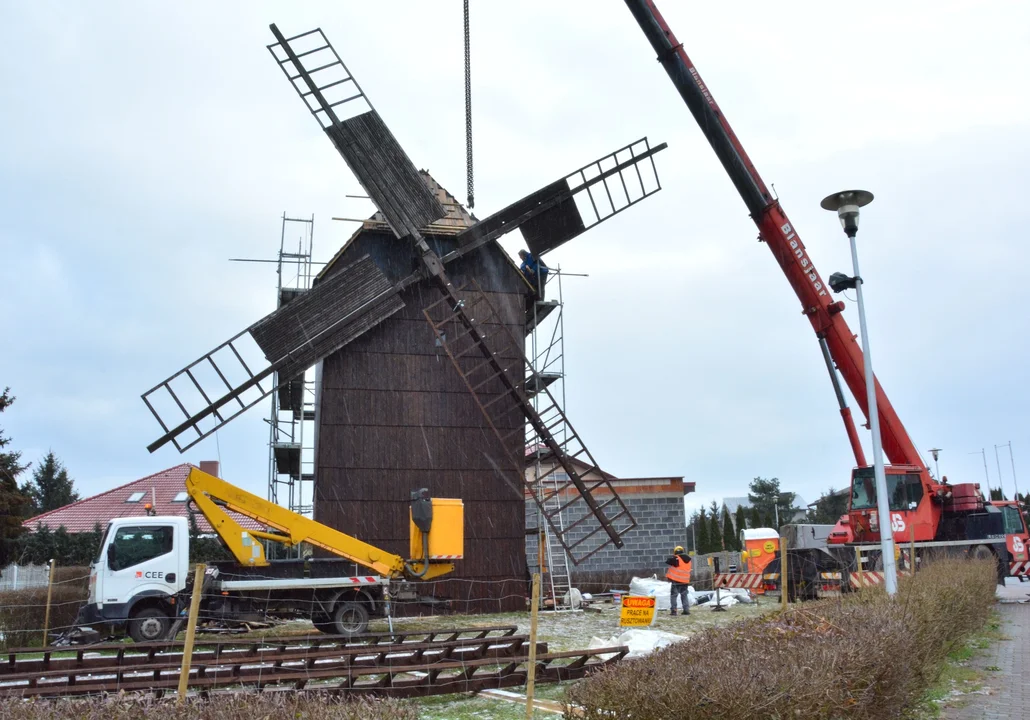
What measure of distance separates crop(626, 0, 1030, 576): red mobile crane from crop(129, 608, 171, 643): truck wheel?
14.6 metres

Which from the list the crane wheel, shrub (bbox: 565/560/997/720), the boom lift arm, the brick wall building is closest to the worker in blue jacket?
the brick wall building

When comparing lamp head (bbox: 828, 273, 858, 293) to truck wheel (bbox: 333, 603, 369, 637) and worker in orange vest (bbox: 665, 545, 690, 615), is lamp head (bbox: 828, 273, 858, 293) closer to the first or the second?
worker in orange vest (bbox: 665, 545, 690, 615)

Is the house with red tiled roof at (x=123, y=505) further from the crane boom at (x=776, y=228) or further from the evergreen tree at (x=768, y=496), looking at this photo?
the evergreen tree at (x=768, y=496)

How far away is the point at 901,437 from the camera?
65.7ft

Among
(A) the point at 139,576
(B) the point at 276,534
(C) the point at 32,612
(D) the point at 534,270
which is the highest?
(D) the point at 534,270

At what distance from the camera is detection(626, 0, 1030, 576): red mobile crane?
64.6ft

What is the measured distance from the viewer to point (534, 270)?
21828 mm

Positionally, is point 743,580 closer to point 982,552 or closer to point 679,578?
point 679,578

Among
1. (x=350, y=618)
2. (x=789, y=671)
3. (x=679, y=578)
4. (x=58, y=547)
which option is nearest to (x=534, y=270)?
(x=679, y=578)

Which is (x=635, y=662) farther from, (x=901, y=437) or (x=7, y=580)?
(x=7, y=580)

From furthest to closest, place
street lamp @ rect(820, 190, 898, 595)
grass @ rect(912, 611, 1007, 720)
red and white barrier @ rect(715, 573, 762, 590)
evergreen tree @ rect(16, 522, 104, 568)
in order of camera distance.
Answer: evergreen tree @ rect(16, 522, 104, 568), red and white barrier @ rect(715, 573, 762, 590), street lamp @ rect(820, 190, 898, 595), grass @ rect(912, 611, 1007, 720)

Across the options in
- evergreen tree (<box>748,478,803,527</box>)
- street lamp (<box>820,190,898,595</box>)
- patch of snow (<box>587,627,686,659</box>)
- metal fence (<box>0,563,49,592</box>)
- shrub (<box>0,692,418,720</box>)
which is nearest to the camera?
shrub (<box>0,692,418,720</box>)

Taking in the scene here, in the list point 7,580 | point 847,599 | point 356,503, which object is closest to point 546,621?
point 356,503

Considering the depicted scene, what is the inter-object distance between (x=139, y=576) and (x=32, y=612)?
2.72 m
